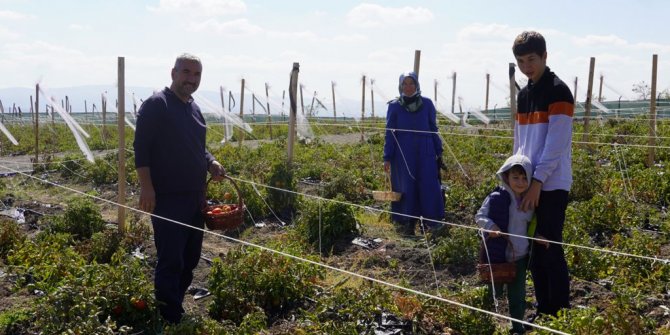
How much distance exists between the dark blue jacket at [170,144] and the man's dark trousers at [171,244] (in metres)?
0.08

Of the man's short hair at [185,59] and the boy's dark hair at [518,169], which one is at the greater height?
the man's short hair at [185,59]

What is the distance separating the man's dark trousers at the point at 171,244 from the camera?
413 cm

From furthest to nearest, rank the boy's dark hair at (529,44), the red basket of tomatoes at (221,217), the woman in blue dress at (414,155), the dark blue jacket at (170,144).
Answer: the woman in blue dress at (414,155), the red basket of tomatoes at (221,217), the dark blue jacket at (170,144), the boy's dark hair at (529,44)

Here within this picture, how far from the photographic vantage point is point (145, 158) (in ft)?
13.2

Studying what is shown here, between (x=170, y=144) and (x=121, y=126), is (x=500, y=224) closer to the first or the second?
(x=170, y=144)

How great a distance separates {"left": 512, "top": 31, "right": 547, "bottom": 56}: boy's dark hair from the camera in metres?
3.43

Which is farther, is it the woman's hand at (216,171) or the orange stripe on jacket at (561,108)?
the woman's hand at (216,171)

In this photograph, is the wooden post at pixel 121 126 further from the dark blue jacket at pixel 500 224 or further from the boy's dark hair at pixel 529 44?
the boy's dark hair at pixel 529 44

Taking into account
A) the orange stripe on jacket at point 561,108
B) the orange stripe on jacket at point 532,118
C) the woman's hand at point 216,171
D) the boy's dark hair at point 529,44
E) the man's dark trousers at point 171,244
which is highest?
the boy's dark hair at point 529,44

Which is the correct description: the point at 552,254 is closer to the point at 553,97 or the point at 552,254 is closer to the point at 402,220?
the point at 553,97

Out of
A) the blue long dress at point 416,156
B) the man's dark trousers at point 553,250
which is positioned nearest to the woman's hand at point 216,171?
the man's dark trousers at point 553,250

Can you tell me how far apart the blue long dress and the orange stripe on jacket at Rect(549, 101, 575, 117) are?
330 cm

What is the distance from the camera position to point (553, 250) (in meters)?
3.60

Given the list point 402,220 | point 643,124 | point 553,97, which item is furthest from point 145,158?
point 643,124
